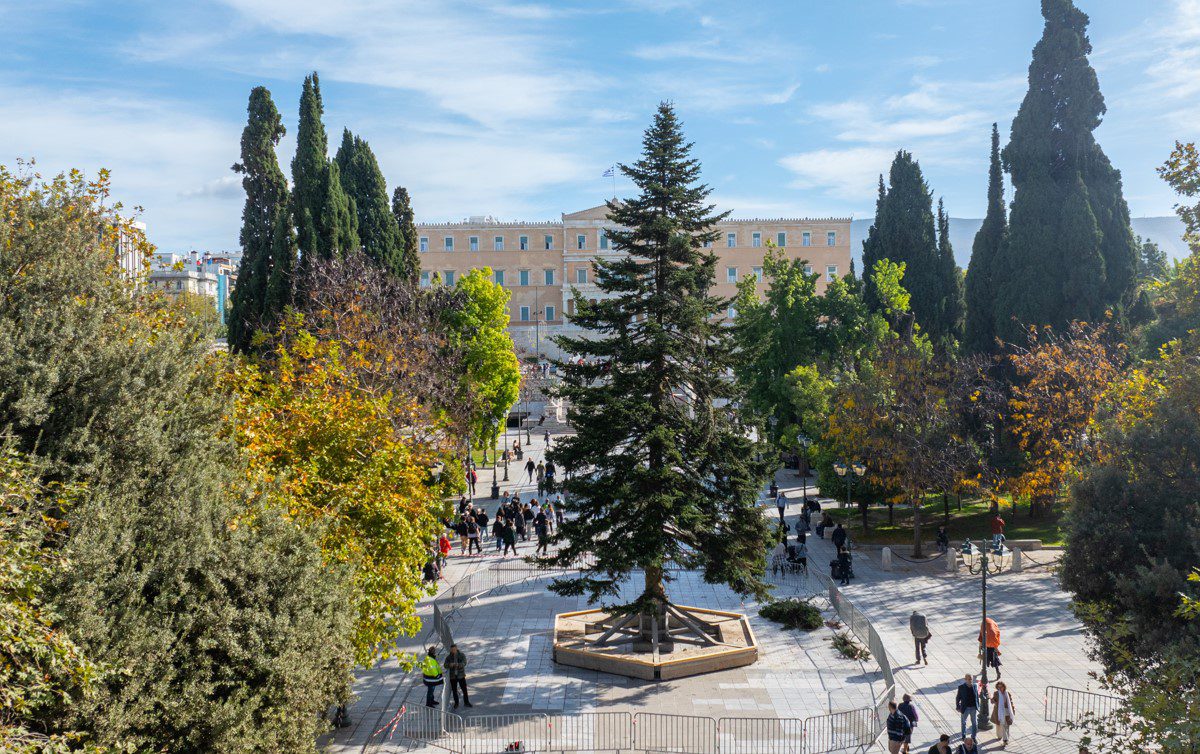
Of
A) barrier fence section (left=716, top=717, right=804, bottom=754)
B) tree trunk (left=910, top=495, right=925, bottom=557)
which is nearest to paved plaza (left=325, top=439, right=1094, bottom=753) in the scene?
barrier fence section (left=716, top=717, right=804, bottom=754)

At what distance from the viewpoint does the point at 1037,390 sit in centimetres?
2814

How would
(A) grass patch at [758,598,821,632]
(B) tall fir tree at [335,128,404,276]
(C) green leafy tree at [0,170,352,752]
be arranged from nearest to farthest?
(C) green leafy tree at [0,170,352,752] → (A) grass patch at [758,598,821,632] → (B) tall fir tree at [335,128,404,276]

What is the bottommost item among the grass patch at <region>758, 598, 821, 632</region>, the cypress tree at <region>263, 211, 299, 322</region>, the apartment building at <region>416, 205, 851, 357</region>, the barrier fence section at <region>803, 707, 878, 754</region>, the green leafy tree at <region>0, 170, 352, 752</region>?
the barrier fence section at <region>803, 707, 878, 754</region>

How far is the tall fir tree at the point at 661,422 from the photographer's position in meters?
17.8

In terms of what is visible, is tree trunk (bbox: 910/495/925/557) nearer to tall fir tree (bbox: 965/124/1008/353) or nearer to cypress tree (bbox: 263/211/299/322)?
tall fir tree (bbox: 965/124/1008/353)

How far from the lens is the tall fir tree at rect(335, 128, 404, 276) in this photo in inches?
1601

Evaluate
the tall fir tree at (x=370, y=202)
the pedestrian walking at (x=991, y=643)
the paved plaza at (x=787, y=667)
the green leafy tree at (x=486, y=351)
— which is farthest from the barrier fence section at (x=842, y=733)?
the tall fir tree at (x=370, y=202)

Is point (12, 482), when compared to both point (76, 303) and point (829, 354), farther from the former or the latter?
point (829, 354)

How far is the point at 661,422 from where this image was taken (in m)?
18.2

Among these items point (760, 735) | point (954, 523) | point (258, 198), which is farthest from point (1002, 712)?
point (258, 198)

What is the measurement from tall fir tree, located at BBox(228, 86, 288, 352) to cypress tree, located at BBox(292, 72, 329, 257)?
86 cm

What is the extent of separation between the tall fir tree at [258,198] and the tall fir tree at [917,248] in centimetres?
3065

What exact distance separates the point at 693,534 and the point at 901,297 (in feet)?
98.5

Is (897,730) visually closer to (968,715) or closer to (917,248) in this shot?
(968,715)
